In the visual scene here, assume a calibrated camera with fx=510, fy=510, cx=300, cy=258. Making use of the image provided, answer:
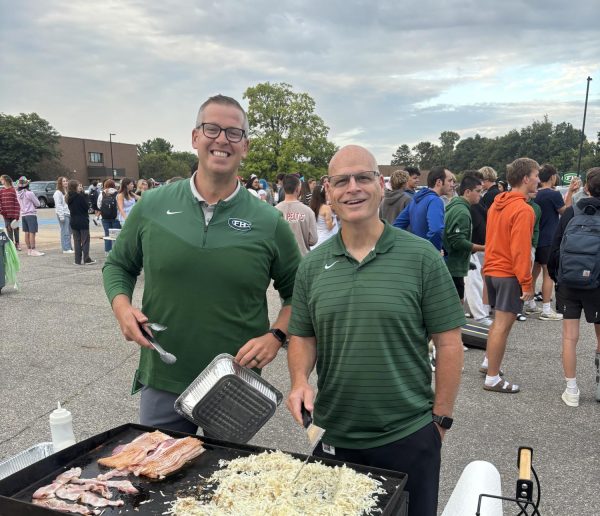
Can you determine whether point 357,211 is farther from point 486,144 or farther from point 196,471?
point 486,144

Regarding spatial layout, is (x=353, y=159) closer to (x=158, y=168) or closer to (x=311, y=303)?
(x=311, y=303)

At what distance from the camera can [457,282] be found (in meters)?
6.47

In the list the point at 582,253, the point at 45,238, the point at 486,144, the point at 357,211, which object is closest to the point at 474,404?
the point at 582,253

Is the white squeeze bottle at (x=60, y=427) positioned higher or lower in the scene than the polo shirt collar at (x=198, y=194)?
lower

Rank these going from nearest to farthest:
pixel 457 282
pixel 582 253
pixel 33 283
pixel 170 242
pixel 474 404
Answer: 1. pixel 170 242
2. pixel 582 253
3. pixel 474 404
4. pixel 457 282
5. pixel 33 283

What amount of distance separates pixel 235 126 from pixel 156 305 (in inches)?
36.8

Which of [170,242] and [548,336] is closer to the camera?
[170,242]

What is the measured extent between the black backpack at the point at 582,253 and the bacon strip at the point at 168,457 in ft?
12.3

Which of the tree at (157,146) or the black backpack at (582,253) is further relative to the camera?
the tree at (157,146)

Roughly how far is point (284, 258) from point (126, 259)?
0.80 m

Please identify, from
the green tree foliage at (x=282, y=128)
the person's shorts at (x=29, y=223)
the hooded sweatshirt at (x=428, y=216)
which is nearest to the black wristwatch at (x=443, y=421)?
the hooded sweatshirt at (x=428, y=216)

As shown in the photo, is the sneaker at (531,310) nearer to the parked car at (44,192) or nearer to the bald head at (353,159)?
the bald head at (353,159)

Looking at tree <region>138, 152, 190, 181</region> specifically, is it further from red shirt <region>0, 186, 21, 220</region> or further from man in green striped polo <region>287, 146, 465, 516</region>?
man in green striped polo <region>287, 146, 465, 516</region>

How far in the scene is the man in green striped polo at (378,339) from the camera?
79.1 inches
